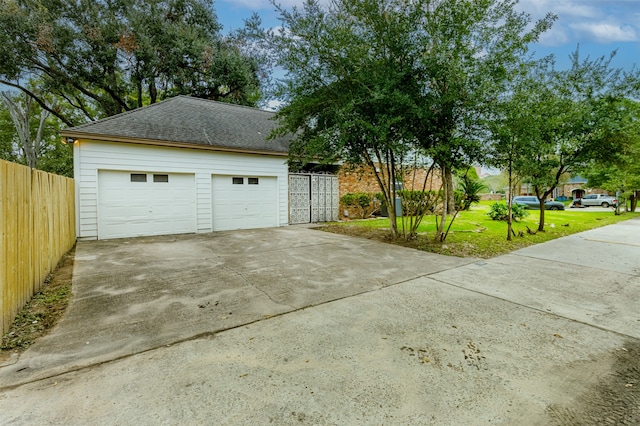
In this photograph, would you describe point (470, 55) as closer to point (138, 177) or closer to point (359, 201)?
point (359, 201)

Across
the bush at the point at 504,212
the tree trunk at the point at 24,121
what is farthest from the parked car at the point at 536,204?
the tree trunk at the point at 24,121

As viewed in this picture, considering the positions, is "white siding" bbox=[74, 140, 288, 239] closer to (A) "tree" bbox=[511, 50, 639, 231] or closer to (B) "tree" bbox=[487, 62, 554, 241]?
(B) "tree" bbox=[487, 62, 554, 241]

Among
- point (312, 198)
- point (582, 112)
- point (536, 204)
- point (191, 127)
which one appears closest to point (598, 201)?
point (536, 204)

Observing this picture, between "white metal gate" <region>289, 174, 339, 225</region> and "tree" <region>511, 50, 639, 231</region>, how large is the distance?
690cm

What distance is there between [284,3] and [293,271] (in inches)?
234

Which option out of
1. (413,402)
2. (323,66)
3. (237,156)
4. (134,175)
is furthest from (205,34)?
(413,402)

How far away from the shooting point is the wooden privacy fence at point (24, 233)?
112 inches

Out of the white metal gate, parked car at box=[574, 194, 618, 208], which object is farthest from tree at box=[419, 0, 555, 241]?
parked car at box=[574, 194, 618, 208]

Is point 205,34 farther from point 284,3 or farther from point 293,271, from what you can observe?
point 293,271

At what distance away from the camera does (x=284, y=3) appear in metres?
6.56

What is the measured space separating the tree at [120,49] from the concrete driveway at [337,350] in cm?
1362

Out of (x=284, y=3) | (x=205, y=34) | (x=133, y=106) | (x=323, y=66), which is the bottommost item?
(x=323, y=66)

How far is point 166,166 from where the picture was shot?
8.95 metres

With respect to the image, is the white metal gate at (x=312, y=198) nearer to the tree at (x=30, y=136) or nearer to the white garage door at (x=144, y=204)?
the white garage door at (x=144, y=204)
